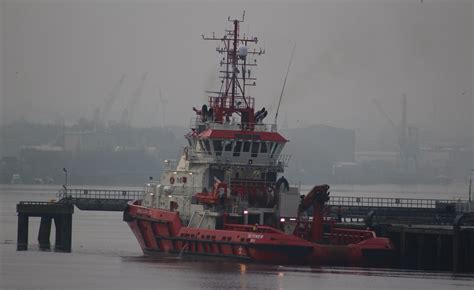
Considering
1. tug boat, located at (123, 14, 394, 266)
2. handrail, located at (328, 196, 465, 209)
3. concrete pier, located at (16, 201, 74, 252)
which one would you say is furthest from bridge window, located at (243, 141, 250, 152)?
handrail, located at (328, 196, 465, 209)

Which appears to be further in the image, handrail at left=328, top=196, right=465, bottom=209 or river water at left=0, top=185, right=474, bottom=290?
handrail at left=328, top=196, right=465, bottom=209

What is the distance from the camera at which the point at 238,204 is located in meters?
86.6

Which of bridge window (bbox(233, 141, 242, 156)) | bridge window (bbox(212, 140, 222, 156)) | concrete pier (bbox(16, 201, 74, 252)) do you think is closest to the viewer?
bridge window (bbox(233, 141, 242, 156))

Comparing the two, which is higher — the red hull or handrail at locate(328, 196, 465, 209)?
handrail at locate(328, 196, 465, 209)

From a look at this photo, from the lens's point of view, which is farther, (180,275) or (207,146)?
(207,146)

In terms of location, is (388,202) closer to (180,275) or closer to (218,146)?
(218,146)

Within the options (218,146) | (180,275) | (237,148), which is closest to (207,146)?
(218,146)

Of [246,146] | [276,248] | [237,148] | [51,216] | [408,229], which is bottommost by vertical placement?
[276,248]

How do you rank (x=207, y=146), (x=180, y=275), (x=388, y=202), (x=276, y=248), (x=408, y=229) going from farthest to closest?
(x=388, y=202)
(x=207, y=146)
(x=408, y=229)
(x=276, y=248)
(x=180, y=275)

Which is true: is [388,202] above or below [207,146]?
below

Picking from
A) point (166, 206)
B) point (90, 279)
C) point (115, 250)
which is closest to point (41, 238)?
point (115, 250)

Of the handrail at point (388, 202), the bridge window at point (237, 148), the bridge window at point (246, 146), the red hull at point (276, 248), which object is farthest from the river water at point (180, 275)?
the handrail at point (388, 202)

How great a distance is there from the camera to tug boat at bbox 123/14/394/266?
8425 centimetres

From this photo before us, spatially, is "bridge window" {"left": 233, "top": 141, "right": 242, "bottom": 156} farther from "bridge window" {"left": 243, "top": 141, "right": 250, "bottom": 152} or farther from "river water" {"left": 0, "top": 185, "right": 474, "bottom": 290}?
"river water" {"left": 0, "top": 185, "right": 474, "bottom": 290}
